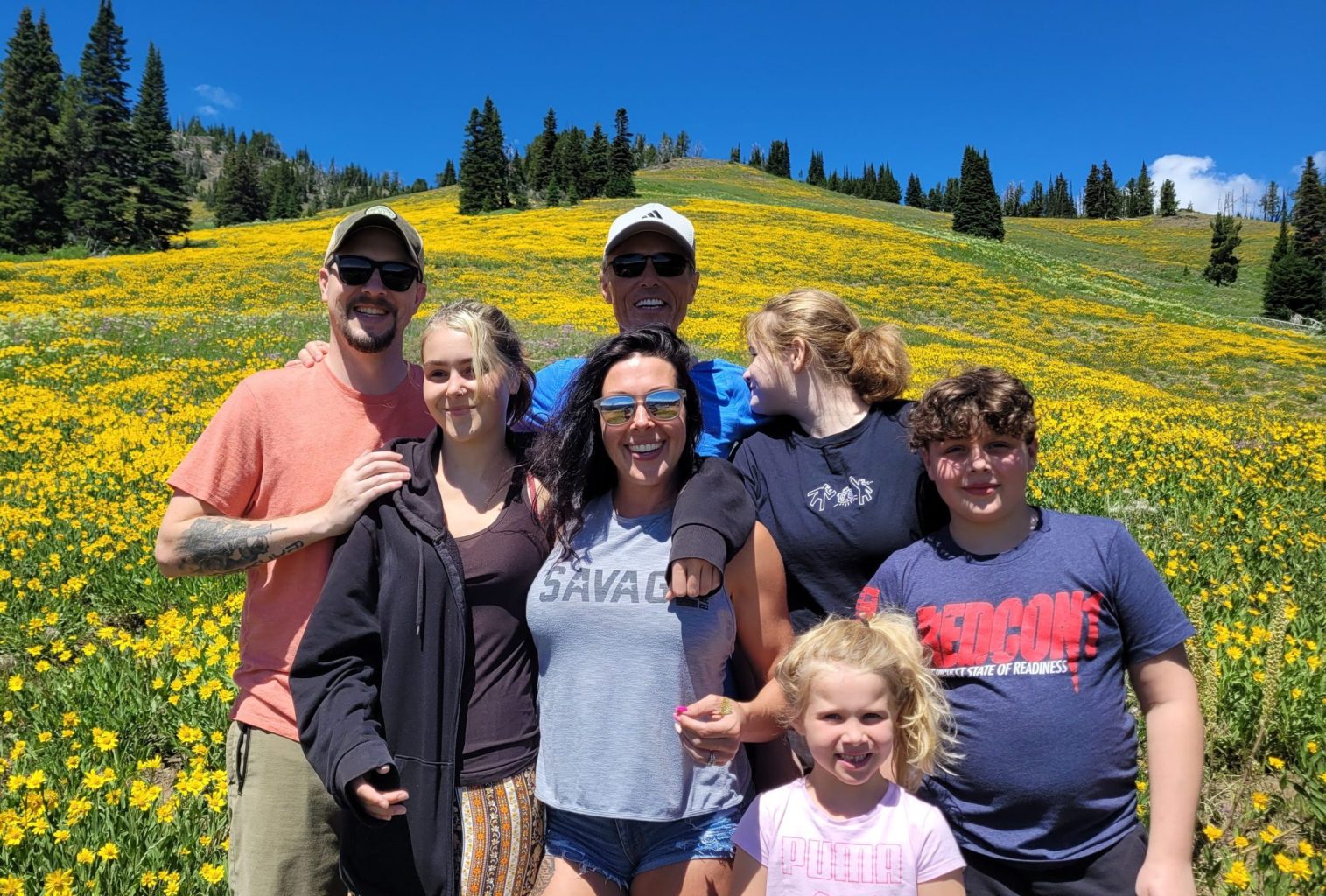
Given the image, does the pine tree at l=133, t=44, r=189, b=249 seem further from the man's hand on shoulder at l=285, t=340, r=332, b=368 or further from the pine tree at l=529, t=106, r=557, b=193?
the man's hand on shoulder at l=285, t=340, r=332, b=368

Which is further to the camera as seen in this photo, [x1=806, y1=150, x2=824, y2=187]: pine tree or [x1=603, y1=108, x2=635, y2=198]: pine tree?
[x1=806, y1=150, x2=824, y2=187]: pine tree

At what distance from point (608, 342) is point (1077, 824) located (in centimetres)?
180

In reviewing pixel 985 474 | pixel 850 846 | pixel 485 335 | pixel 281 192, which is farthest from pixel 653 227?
pixel 281 192

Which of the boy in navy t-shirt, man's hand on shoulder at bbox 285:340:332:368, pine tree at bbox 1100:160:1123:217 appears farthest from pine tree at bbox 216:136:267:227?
pine tree at bbox 1100:160:1123:217

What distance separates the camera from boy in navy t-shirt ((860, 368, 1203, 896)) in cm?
203

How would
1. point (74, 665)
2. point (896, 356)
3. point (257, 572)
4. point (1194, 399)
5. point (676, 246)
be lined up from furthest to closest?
point (1194, 399) < point (74, 665) < point (676, 246) < point (896, 356) < point (257, 572)

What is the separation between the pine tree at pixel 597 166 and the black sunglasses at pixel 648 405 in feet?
207

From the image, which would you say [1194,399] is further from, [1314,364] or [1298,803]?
[1298,803]

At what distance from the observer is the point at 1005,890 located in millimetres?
2047

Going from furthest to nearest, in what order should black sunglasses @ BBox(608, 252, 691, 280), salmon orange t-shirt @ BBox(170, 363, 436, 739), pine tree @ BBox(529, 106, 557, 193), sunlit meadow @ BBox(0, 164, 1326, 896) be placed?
pine tree @ BBox(529, 106, 557, 193) < sunlit meadow @ BBox(0, 164, 1326, 896) < black sunglasses @ BBox(608, 252, 691, 280) < salmon orange t-shirt @ BBox(170, 363, 436, 739)

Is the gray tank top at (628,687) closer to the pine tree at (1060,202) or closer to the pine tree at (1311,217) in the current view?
the pine tree at (1311,217)

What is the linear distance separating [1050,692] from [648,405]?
1307 mm

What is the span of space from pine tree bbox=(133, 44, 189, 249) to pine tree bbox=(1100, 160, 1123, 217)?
99.4m

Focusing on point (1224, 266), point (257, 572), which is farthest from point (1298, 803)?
point (1224, 266)
